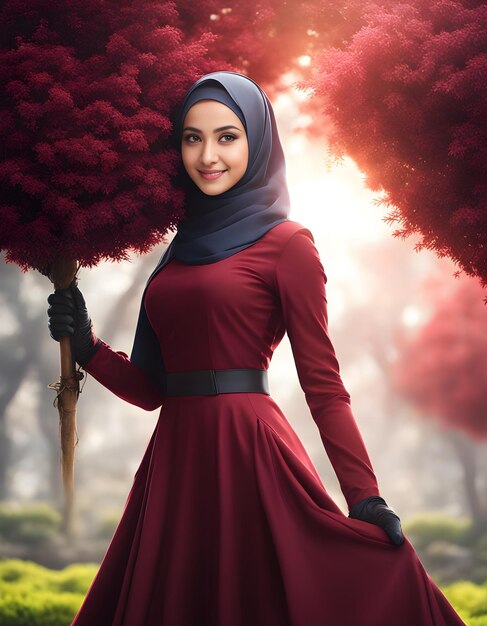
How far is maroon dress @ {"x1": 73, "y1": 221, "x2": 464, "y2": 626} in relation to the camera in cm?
186

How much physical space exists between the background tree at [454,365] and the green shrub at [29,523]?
436 centimetres

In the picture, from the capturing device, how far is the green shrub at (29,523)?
28.3ft

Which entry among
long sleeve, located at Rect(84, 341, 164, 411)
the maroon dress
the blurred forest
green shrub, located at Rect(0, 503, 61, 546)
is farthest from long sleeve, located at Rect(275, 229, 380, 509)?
green shrub, located at Rect(0, 503, 61, 546)

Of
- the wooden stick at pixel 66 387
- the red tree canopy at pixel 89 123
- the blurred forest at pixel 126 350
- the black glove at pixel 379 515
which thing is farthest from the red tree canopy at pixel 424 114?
the blurred forest at pixel 126 350

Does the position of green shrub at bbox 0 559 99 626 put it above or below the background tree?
below

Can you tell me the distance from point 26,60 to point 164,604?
1.52 metres

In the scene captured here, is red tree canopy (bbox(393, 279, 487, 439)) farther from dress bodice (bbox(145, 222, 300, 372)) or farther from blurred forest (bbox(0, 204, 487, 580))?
dress bodice (bbox(145, 222, 300, 372))

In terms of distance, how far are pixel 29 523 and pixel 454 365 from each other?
5.10 m

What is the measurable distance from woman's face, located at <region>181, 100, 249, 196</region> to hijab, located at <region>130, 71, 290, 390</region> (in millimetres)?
20

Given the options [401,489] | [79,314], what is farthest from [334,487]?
[79,314]

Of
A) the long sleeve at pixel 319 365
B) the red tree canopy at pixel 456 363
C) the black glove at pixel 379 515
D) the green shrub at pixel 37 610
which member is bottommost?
the green shrub at pixel 37 610

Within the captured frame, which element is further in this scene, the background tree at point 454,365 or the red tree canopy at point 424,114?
the background tree at point 454,365

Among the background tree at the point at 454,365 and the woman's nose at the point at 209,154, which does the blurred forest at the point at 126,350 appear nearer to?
the background tree at the point at 454,365

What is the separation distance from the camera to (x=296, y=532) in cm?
192
